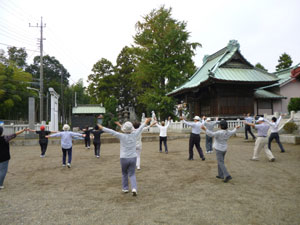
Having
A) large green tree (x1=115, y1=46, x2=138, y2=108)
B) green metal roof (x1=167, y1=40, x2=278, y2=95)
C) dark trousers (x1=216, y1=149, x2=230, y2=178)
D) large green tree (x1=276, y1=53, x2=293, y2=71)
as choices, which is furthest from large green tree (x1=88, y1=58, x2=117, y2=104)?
dark trousers (x1=216, y1=149, x2=230, y2=178)

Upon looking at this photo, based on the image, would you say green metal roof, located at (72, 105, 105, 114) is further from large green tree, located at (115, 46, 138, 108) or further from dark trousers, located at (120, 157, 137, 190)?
dark trousers, located at (120, 157, 137, 190)

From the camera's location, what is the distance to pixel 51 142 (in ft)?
55.4

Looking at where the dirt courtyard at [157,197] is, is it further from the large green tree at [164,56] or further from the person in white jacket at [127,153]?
the large green tree at [164,56]

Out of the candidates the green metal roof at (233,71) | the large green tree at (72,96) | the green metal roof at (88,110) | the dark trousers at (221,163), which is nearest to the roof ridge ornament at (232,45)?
the green metal roof at (233,71)

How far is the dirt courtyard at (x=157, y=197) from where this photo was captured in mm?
3701

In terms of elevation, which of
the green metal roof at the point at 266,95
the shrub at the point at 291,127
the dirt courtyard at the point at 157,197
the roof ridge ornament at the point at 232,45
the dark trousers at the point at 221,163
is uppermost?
the roof ridge ornament at the point at 232,45

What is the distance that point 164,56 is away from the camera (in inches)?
1054

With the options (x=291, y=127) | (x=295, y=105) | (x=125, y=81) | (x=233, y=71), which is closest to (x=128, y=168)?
(x=291, y=127)

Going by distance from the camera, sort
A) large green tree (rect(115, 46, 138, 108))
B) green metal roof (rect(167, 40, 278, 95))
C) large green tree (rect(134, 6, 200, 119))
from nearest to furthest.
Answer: green metal roof (rect(167, 40, 278, 95)) → large green tree (rect(134, 6, 200, 119)) → large green tree (rect(115, 46, 138, 108))

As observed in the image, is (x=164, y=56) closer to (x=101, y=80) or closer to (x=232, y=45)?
(x=232, y=45)

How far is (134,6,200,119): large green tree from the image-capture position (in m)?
25.9

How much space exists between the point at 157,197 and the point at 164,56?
23708 millimetres

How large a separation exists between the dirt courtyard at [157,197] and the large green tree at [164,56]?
1903 cm

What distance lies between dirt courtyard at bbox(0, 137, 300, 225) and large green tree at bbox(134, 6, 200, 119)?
62.4 ft
